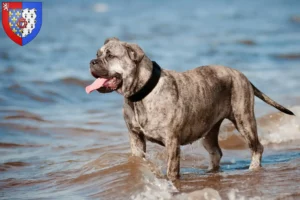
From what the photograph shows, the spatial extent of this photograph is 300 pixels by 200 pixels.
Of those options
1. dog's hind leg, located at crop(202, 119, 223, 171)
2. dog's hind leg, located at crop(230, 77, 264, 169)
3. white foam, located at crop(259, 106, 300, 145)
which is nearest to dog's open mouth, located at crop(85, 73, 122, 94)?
dog's hind leg, located at crop(230, 77, 264, 169)

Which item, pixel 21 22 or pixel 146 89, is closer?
pixel 146 89

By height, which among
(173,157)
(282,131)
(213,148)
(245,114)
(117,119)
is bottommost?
(117,119)

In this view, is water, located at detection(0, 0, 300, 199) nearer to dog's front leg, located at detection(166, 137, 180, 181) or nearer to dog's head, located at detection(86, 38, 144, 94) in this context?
dog's front leg, located at detection(166, 137, 180, 181)

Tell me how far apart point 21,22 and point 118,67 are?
2.77m

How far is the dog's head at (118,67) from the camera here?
292 inches

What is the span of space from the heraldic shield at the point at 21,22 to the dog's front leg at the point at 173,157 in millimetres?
2999

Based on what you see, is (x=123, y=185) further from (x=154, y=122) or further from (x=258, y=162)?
(x=258, y=162)

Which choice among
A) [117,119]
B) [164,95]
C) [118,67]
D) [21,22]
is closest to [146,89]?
[164,95]

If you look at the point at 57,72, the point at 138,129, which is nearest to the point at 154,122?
the point at 138,129

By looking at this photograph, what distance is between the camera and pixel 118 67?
745cm

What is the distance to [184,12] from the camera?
121 feet

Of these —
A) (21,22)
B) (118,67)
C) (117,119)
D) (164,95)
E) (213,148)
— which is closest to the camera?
(118,67)

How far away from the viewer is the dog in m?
7.45

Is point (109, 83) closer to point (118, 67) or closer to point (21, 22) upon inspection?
point (118, 67)
